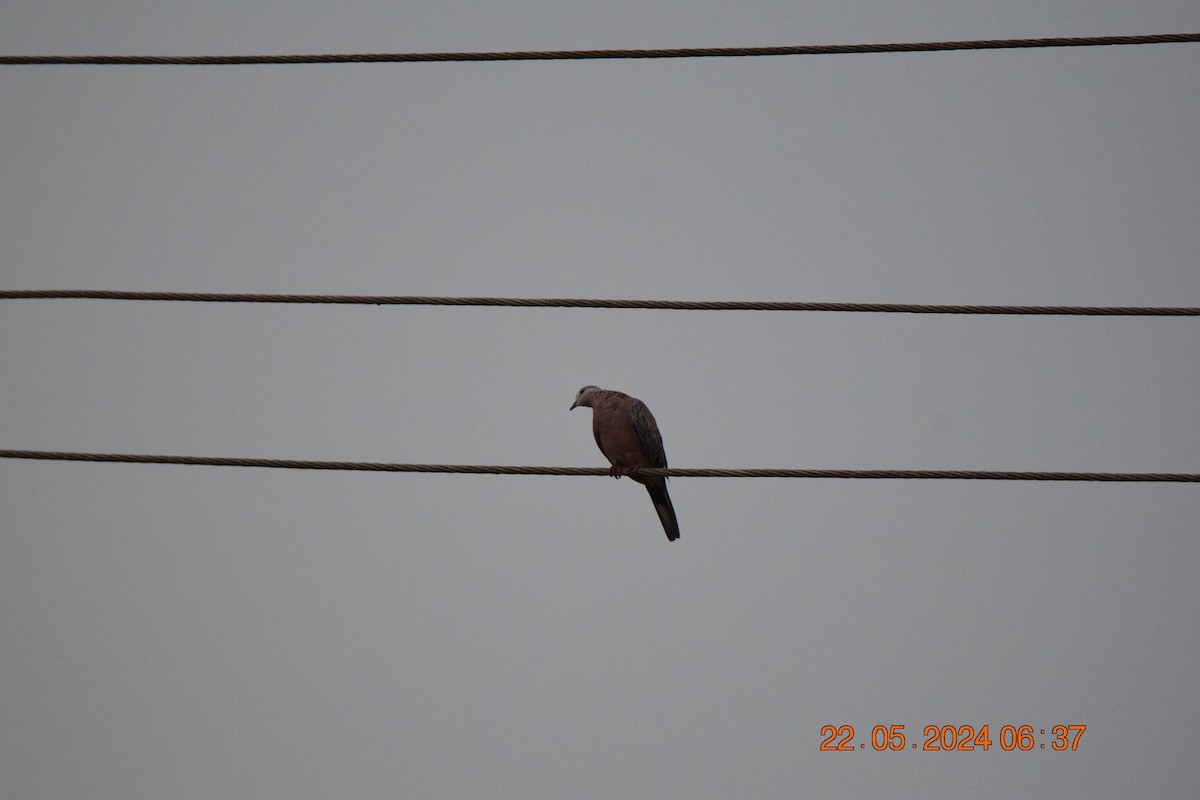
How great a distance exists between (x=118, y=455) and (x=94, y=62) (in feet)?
5.03

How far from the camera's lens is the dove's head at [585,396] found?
8.03 metres

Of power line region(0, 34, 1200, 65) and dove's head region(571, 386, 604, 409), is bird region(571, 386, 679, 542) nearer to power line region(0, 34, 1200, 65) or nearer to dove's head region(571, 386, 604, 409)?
dove's head region(571, 386, 604, 409)

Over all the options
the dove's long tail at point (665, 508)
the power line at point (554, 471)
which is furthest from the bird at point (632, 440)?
the power line at point (554, 471)

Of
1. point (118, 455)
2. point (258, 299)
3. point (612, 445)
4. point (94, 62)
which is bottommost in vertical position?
point (118, 455)

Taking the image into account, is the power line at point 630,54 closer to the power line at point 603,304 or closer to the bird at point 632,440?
the power line at point 603,304

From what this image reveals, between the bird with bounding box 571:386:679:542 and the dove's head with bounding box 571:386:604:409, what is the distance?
16cm

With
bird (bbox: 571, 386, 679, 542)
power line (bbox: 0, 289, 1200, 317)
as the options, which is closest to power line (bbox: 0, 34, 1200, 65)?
power line (bbox: 0, 289, 1200, 317)

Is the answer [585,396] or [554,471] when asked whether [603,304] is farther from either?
[585,396]

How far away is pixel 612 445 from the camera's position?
7.59 meters

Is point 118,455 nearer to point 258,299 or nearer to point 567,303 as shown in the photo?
point 258,299

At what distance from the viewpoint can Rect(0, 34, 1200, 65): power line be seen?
422cm

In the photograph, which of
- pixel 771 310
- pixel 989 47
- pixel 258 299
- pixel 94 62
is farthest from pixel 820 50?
pixel 94 62

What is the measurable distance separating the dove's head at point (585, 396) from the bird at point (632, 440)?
6.5 inches

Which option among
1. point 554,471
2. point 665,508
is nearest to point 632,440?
point 665,508
